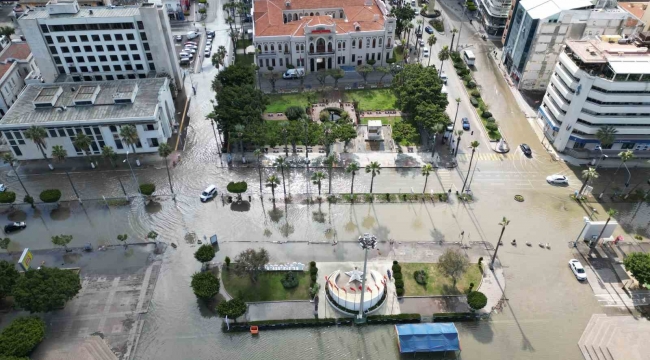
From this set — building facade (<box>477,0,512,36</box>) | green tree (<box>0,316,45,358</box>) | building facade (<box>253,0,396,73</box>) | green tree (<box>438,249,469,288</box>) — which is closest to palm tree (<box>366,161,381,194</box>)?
green tree (<box>438,249,469,288</box>)

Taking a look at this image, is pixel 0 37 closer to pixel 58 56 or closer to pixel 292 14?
pixel 58 56

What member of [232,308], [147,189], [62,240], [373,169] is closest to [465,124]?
[373,169]

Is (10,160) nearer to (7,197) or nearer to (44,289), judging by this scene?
(7,197)

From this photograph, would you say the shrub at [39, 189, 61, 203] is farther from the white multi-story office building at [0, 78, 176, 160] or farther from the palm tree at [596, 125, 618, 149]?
the palm tree at [596, 125, 618, 149]

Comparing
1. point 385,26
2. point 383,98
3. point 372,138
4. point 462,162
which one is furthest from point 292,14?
point 462,162

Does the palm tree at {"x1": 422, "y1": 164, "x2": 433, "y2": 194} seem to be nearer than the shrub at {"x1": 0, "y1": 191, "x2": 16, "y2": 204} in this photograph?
No
